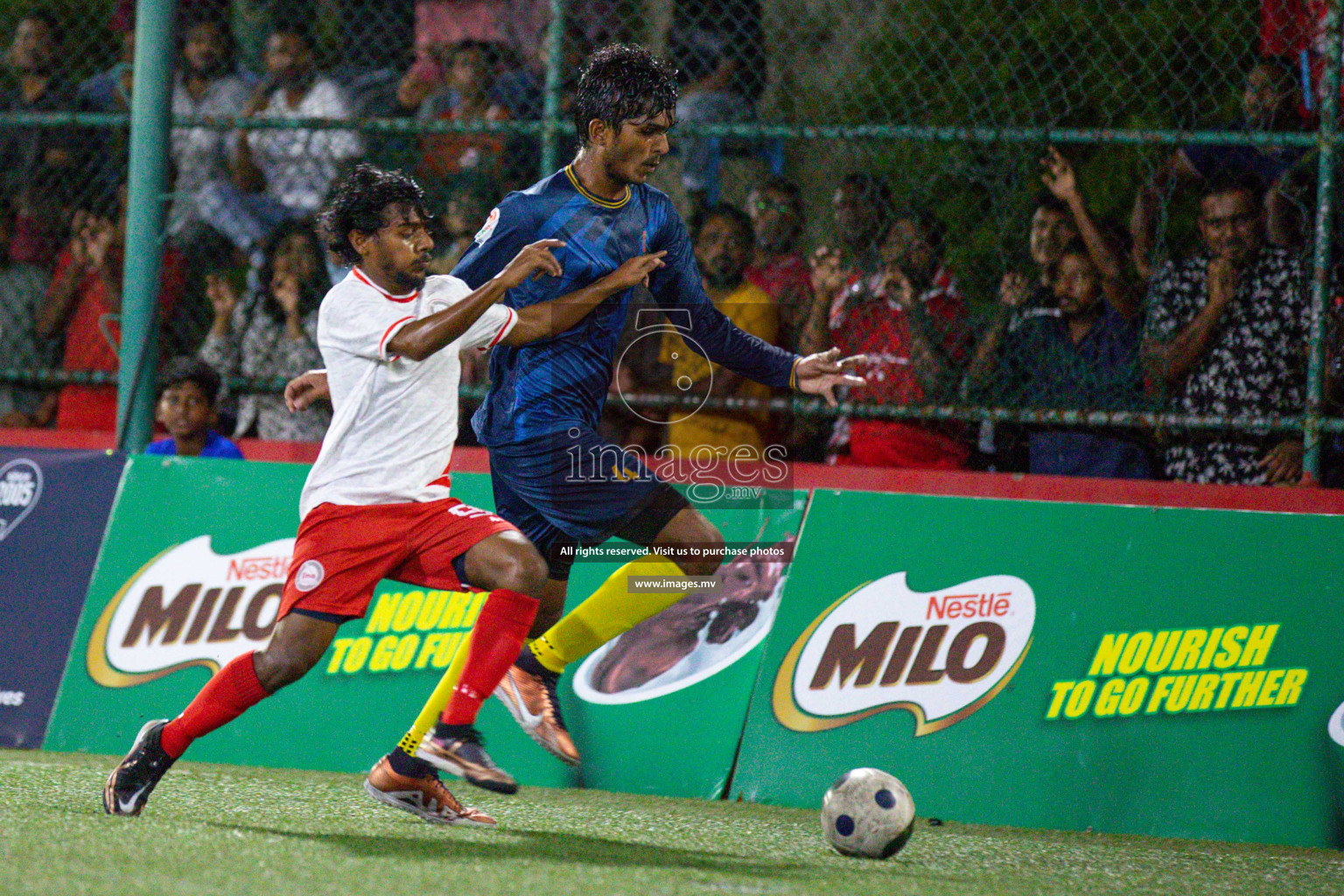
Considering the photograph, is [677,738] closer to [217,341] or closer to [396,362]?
[396,362]

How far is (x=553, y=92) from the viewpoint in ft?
21.8

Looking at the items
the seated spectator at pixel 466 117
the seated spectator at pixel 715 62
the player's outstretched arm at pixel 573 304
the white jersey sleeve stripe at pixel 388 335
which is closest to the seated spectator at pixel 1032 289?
the seated spectator at pixel 715 62

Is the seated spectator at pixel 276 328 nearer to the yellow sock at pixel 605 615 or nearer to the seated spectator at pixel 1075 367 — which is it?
the yellow sock at pixel 605 615

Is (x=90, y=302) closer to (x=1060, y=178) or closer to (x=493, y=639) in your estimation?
(x=493, y=639)

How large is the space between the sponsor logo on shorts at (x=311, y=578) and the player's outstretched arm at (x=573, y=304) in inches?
34.4

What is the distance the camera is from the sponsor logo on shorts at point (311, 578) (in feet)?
13.7

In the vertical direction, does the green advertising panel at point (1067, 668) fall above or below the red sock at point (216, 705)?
above

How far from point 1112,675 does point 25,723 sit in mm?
3947

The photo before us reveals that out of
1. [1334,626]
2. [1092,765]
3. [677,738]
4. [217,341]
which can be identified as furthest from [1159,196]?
[217,341]

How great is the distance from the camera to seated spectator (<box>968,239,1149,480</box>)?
612 centimetres

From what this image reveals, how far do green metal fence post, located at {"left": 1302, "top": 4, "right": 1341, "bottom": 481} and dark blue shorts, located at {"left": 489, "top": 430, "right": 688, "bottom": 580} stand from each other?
2.57m

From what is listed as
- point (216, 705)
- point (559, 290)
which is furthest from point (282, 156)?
point (216, 705)

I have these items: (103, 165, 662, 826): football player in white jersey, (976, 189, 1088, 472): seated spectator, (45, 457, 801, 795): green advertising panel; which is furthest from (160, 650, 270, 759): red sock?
(976, 189, 1088, 472): seated spectator

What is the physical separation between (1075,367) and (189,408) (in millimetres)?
3739
